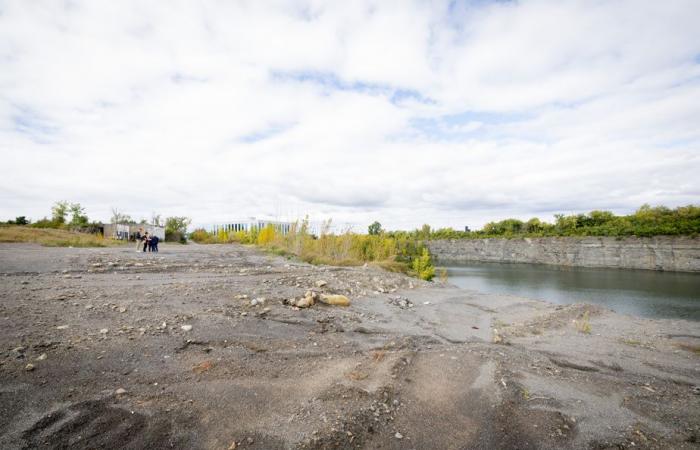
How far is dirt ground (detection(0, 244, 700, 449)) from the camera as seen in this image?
205 centimetres

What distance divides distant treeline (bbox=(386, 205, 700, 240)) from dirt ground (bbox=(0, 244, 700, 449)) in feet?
115

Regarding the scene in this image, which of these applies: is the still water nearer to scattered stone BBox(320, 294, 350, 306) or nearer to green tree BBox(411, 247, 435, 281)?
green tree BBox(411, 247, 435, 281)

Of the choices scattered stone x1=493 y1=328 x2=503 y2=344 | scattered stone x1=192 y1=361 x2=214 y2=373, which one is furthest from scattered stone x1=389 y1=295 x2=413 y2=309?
scattered stone x1=192 y1=361 x2=214 y2=373

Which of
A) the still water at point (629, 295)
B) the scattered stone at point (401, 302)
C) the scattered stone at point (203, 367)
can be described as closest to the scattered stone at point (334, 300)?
the scattered stone at point (401, 302)

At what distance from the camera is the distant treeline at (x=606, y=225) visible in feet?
99.7

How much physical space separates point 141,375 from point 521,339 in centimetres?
476

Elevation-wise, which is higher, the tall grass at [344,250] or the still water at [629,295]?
the tall grass at [344,250]

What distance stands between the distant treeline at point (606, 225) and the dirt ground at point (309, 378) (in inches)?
1375

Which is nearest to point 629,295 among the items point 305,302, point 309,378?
point 305,302

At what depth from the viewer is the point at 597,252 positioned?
113 ft

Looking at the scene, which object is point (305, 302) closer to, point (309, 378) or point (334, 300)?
point (334, 300)

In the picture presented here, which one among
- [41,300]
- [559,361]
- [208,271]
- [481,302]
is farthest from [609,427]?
[208,271]

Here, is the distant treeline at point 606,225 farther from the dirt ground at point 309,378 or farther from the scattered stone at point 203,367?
the scattered stone at point 203,367

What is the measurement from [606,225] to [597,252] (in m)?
4.64
